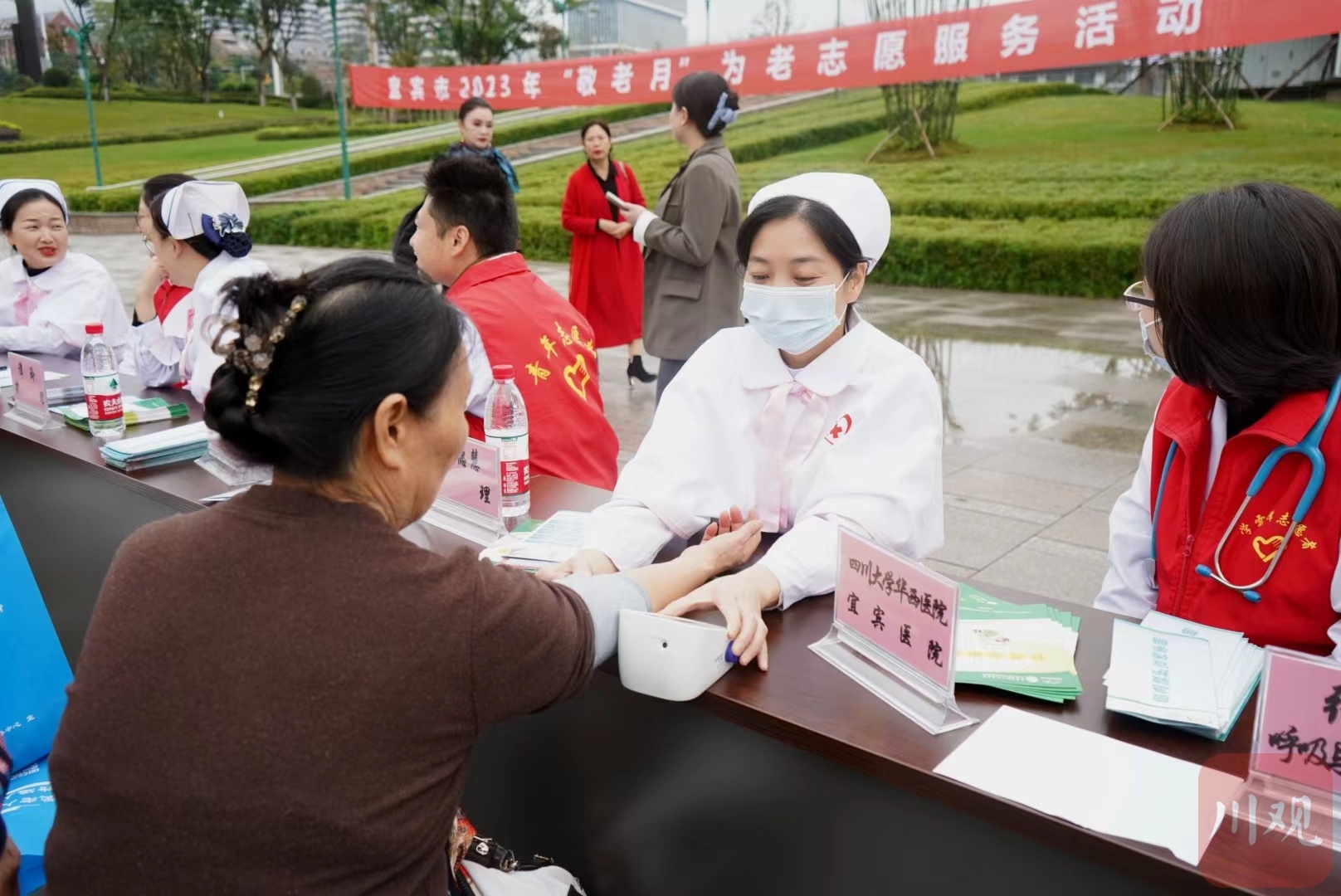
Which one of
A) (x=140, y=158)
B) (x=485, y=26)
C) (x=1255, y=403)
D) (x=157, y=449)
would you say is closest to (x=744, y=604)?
(x=1255, y=403)

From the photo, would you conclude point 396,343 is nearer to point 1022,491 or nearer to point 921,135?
point 1022,491

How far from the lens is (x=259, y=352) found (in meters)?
1.00

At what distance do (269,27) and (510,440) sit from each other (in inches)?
557

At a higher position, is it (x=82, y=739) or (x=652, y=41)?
(x=652, y=41)

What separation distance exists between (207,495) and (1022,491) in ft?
9.81

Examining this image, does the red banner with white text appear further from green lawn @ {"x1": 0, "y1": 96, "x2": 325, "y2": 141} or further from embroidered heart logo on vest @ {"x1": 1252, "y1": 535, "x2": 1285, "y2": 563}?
embroidered heart logo on vest @ {"x1": 1252, "y1": 535, "x2": 1285, "y2": 563}

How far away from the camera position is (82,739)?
97cm

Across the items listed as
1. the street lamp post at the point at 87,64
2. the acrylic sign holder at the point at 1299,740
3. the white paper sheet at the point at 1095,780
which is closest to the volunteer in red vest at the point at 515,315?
the white paper sheet at the point at 1095,780

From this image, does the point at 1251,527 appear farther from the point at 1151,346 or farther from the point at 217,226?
the point at 217,226

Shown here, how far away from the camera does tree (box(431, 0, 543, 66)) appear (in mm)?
15867

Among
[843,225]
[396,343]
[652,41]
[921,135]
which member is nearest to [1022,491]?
[843,225]

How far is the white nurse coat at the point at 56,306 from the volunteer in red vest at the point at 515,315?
183 cm

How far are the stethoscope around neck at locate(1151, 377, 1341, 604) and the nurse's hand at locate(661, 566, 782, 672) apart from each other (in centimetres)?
66

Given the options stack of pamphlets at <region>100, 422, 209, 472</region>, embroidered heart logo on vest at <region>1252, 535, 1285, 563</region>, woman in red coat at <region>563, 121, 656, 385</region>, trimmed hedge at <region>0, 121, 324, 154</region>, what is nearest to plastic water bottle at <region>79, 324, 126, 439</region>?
stack of pamphlets at <region>100, 422, 209, 472</region>
